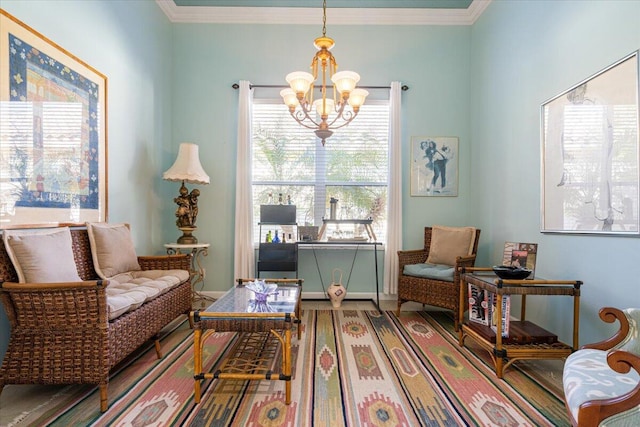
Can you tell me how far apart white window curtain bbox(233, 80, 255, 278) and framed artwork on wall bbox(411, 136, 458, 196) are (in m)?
2.02

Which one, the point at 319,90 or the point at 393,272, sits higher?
the point at 319,90

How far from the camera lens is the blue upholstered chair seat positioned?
3092 millimetres

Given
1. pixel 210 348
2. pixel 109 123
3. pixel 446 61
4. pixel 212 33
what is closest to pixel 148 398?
pixel 210 348

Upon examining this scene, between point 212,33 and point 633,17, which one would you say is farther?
point 212,33

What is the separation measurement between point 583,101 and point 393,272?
241cm

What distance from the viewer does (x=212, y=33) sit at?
4.06m

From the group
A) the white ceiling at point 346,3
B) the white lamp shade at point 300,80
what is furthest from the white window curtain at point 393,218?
the white lamp shade at point 300,80

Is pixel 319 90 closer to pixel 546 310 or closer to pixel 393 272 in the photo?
pixel 393 272

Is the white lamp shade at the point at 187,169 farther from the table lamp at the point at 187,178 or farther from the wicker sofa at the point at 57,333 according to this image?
the wicker sofa at the point at 57,333

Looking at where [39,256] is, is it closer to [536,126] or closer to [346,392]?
[346,392]

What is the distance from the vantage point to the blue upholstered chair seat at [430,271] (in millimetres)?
3092

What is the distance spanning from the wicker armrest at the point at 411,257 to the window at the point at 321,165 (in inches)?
22.8

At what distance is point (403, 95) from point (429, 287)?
2.38 meters

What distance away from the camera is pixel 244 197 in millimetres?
3904
